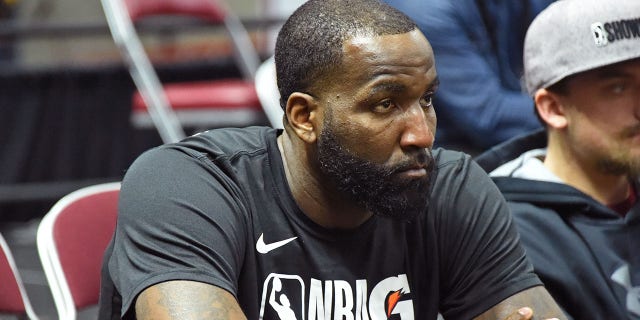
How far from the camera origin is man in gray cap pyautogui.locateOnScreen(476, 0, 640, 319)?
6.91 ft

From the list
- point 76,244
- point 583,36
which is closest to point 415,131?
point 583,36

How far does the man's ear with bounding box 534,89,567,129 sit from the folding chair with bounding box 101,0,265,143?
7.20 feet

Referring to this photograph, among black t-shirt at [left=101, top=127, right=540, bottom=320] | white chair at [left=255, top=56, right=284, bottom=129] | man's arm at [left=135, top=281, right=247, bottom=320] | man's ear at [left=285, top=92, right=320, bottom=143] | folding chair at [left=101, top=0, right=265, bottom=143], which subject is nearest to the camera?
man's arm at [left=135, top=281, right=247, bottom=320]

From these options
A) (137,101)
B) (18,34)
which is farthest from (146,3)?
(18,34)

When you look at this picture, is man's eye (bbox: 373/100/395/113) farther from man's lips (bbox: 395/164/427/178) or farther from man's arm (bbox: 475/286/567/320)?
man's arm (bbox: 475/286/567/320)

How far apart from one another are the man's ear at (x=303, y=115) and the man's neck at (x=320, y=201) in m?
0.05

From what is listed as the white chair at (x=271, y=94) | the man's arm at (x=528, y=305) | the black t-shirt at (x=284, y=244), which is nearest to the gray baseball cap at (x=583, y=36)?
the black t-shirt at (x=284, y=244)

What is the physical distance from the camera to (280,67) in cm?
181

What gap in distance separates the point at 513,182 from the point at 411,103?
62cm

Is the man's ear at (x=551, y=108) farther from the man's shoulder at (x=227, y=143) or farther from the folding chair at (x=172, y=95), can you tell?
the folding chair at (x=172, y=95)

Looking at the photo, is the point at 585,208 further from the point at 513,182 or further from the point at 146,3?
the point at 146,3

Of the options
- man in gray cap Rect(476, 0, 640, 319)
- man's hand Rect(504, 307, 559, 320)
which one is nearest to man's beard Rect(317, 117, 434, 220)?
man's hand Rect(504, 307, 559, 320)

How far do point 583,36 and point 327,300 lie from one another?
2.85ft

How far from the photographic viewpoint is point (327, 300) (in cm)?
173
